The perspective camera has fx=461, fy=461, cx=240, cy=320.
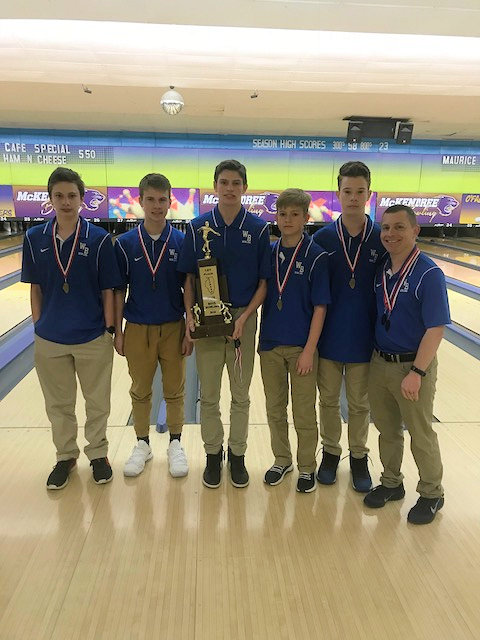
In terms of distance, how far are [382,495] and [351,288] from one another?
846 mm

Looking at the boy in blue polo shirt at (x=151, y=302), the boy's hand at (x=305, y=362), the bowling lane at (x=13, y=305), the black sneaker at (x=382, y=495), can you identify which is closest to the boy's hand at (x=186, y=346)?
the boy in blue polo shirt at (x=151, y=302)

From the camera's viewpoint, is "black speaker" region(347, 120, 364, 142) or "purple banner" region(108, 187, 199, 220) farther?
"purple banner" region(108, 187, 199, 220)

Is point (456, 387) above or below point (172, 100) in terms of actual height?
below

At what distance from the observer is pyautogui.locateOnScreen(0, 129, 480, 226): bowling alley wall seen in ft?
24.6

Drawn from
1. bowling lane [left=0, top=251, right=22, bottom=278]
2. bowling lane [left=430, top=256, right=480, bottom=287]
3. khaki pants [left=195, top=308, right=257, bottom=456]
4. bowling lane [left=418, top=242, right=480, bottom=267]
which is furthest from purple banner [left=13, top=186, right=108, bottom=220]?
khaki pants [left=195, top=308, right=257, bottom=456]

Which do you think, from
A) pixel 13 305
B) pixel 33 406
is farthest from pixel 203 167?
pixel 33 406

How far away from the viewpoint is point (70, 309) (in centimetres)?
183

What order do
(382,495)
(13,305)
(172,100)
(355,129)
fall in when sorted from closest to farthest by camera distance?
1. (382,495)
2. (13,305)
3. (172,100)
4. (355,129)

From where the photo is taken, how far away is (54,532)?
1.68 m

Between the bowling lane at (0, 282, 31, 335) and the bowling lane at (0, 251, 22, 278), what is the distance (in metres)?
0.55

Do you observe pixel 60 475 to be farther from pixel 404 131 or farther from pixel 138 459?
pixel 404 131

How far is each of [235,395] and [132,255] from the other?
2.37 feet

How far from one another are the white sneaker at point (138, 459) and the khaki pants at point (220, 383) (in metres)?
0.32

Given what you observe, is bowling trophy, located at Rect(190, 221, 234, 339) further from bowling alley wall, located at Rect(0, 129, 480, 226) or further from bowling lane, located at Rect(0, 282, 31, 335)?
bowling alley wall, located at Rect(0, 129, 480, 226)
